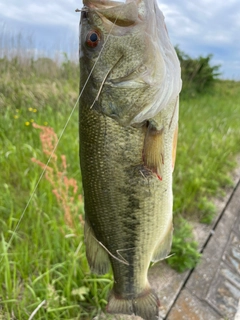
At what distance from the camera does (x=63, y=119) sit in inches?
179

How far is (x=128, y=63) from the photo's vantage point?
1.21 m

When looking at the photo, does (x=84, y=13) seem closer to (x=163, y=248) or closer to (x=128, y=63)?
(x=128, y=63)

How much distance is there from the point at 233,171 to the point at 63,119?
224 cm

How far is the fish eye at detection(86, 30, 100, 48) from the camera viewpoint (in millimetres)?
1181

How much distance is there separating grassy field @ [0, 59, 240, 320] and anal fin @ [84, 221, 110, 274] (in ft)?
0.86

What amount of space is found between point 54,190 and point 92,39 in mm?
1378

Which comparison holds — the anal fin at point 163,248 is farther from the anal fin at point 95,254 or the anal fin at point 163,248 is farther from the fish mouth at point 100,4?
the fish mouth at point 100,4

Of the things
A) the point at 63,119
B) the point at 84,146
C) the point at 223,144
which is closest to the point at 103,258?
the point at 84,146

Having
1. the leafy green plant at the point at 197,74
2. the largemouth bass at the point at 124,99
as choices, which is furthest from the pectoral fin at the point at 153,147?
the leafy green plant at the point at 197,74

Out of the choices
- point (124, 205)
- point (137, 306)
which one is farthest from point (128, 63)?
point (137, 306)

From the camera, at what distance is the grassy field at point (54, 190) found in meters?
2.25

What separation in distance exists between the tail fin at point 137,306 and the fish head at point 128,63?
2.55 ft

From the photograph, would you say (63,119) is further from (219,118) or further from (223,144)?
(219,118)

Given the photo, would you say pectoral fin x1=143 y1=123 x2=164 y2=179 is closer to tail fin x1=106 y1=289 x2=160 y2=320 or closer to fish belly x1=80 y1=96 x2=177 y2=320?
fish belly x1=80 y1=96 x2=177 y2=320
